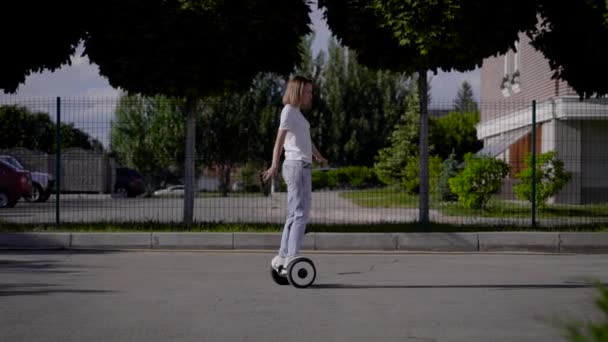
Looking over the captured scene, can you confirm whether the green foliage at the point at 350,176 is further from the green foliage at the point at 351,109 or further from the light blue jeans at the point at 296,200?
the light blue jeans at the point at 296,200

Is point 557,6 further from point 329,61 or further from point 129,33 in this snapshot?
point 329,61

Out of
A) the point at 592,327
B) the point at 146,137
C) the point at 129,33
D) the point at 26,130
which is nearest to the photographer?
the point at 592,327

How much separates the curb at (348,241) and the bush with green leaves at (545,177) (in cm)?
422

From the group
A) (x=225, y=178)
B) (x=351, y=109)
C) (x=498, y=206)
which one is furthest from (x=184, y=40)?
(x=351, y=109)

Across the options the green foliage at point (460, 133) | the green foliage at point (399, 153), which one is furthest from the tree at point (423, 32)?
the green foliage at point (460, 133)

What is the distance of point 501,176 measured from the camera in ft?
64.2

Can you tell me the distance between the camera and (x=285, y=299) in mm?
6914

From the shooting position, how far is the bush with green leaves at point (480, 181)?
765 inches

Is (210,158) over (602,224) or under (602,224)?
over

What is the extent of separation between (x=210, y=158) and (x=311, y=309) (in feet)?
30.3

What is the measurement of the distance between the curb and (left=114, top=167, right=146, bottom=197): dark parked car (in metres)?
0.87

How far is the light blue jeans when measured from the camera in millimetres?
7512

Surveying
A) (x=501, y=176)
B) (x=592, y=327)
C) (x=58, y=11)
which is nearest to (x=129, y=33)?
(x=58, y=11)

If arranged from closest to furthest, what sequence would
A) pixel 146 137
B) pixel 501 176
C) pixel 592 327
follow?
pixel 592 327 → pixel 146 137 → pixel 501 176
